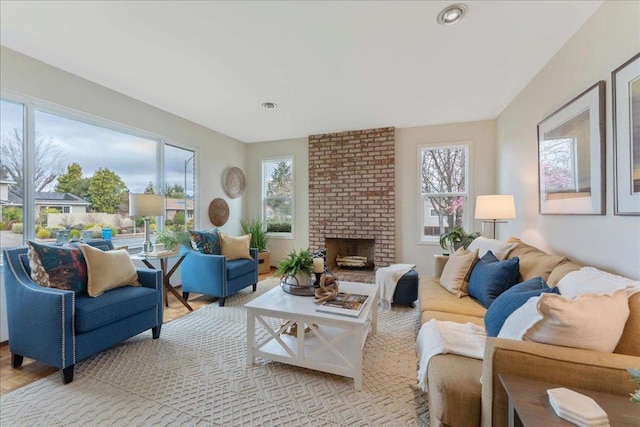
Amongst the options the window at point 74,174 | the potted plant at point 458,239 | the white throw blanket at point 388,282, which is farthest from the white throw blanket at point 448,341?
the window at point 74,174

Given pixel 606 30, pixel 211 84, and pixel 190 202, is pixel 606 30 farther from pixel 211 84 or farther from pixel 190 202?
pixel 190 202

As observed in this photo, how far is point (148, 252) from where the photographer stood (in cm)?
288

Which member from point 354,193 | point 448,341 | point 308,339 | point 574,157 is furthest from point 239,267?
point 574,157

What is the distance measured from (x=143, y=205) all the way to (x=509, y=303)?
10.3 ft

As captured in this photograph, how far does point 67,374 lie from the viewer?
1781 millimetres

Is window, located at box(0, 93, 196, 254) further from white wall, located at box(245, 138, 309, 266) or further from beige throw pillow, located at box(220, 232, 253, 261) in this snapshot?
white wall, located at box(245, 138, 309, 266)

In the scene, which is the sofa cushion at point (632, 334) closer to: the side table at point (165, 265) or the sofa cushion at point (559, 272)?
the sofa cushion at point (559, 272)

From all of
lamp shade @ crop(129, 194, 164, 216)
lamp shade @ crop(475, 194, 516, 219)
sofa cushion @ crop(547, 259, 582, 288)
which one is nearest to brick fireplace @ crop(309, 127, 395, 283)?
lamp shade @ crop(475, 194, 516, 219)

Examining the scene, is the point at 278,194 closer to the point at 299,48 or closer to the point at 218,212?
the point at 218,212

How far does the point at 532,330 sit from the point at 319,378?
1.32 metres

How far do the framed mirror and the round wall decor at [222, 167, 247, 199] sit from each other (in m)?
4.41

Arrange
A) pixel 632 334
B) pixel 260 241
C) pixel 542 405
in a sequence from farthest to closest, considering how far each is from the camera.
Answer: pixel 260 241, pixel 632 334, pixel 542 405

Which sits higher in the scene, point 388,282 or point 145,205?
point 145,205

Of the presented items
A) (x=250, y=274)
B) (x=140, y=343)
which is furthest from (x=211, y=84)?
(x=140, y=343)
